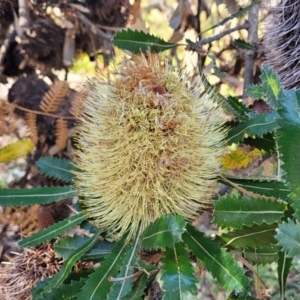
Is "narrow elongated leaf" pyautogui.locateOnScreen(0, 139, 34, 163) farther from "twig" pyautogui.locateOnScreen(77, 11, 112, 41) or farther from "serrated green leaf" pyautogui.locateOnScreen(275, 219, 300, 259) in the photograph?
"serrated green leaf" pyautogui.locateOnScreen(275, 219, 300, 259)

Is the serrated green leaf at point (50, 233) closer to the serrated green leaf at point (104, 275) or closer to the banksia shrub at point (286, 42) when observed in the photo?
the serrated green leaf at point (104, 275)

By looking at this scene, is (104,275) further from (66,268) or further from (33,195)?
(33,195)

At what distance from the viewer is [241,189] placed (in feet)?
2.51

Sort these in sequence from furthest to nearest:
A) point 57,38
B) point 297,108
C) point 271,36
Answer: point 57,38
point 271,36
point 297,108

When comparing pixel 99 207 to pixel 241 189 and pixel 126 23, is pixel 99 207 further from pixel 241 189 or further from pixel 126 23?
pixel 126 23

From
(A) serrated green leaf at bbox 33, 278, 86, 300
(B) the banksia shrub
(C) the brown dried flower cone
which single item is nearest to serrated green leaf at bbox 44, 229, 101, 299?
(A) serrated green leaf at bbox 33, 278, 86, 300

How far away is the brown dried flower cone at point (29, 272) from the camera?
2.92ft

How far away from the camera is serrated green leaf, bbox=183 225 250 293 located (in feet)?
2.06

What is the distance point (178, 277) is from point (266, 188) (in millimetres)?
212

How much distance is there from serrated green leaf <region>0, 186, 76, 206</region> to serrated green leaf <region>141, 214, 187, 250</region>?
0.26m

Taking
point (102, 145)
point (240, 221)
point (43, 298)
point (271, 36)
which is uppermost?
point (271, 36)

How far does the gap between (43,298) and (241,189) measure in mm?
364

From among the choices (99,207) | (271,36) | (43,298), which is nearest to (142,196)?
(99,207)

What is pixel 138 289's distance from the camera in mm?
697
